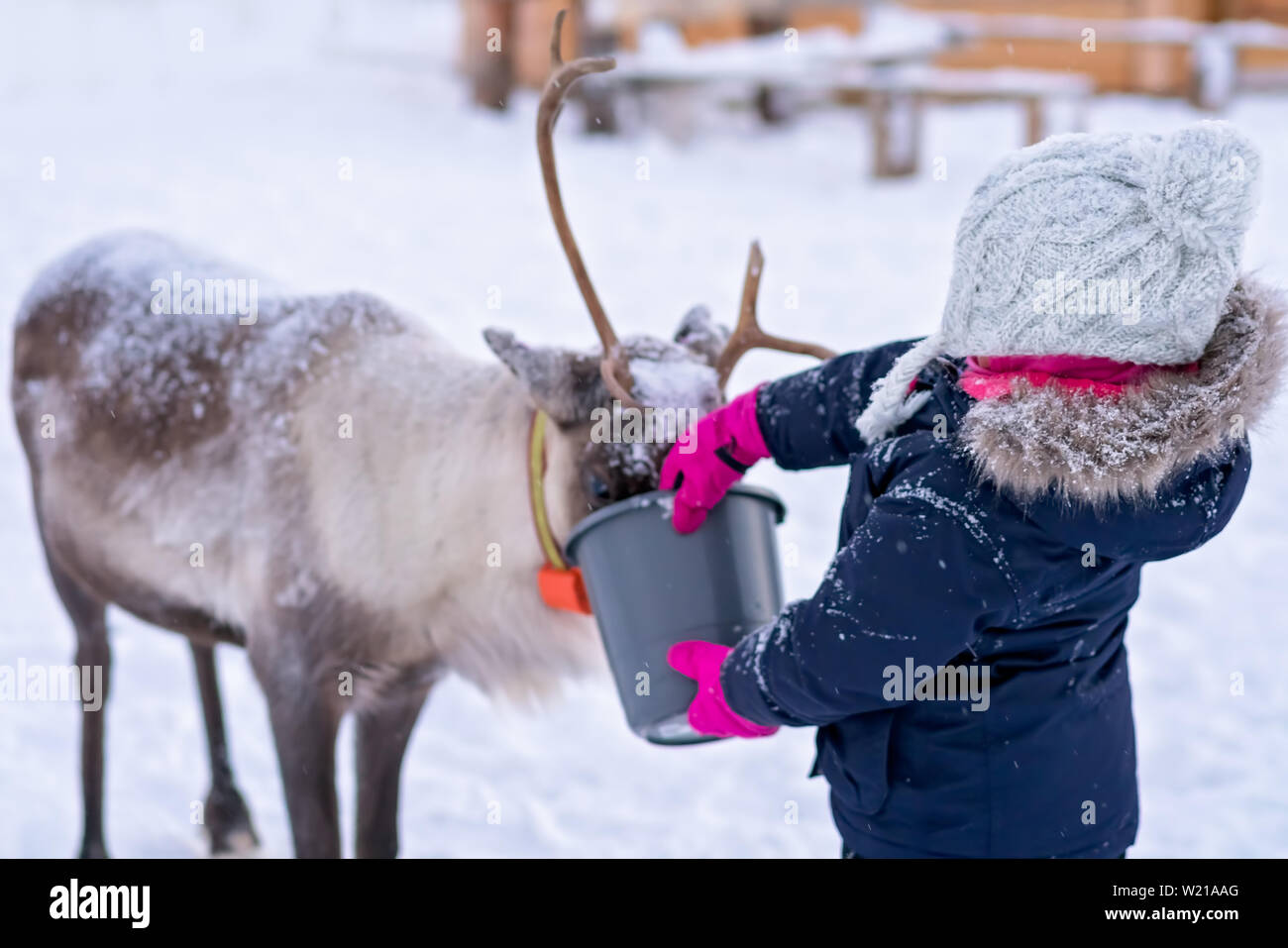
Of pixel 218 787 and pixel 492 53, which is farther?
pixel 492 53

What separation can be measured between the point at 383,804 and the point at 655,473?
0.97 metres

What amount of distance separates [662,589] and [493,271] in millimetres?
4388

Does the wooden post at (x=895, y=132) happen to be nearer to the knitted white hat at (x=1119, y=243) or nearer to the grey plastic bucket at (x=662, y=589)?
the grey plastic bucket at (x=662, y=589)

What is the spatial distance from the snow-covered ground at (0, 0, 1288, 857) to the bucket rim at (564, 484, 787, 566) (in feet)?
1.73

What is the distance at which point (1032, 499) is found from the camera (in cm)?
134

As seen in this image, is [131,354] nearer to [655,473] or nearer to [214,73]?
[655,473]

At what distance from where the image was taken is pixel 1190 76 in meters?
7.96

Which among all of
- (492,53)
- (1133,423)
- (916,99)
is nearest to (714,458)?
(1133,423)

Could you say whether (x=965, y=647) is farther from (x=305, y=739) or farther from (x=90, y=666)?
(x=90, y=666)

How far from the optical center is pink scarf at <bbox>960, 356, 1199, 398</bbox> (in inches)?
53.8

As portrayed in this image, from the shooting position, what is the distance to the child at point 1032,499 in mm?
1314

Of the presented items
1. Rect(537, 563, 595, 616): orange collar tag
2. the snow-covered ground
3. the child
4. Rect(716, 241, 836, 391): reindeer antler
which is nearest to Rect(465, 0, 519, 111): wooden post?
the snow-covered ground

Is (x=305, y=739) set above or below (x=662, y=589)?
below

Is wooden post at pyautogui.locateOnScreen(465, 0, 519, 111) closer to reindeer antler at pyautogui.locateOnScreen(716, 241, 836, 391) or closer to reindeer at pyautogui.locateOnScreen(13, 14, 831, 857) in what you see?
reindeer at pyautogui.locateOnScreen(13, 14, 831, 857)
